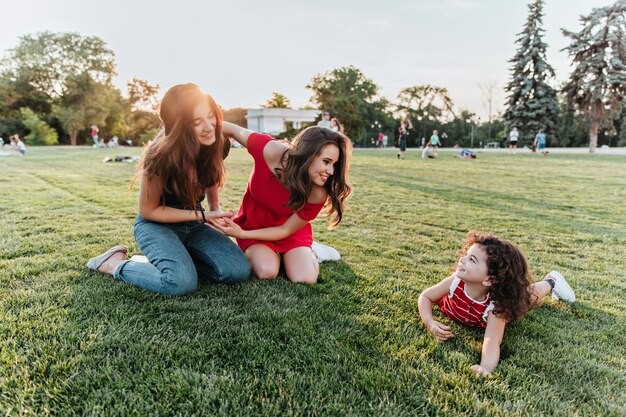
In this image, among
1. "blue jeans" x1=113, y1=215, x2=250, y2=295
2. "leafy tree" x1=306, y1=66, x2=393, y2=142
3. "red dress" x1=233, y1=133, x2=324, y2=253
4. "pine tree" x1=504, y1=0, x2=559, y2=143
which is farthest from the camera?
"leafy tree" x1=306, y1=66, x2=393, y2=142

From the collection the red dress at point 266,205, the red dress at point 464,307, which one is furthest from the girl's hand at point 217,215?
the red dress at point 464,307

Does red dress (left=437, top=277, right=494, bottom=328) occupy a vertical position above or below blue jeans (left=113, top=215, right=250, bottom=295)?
below

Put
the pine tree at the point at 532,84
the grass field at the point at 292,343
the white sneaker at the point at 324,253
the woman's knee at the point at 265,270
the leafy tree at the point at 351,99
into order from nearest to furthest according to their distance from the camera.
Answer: the grass field at the point at 292,343 < the woman's knee at the point at 265,270 < the white sneaker at the point at 324,253 < the pine tree at the point at 532,84 < the leafy tree at the point at 351,99

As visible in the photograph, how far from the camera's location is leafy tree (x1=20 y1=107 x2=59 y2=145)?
30938 mm

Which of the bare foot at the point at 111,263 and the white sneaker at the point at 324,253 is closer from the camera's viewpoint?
the bare foot at the point at 111,263

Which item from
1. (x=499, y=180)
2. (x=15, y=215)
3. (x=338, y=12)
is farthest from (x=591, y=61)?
(x=15, y=215)

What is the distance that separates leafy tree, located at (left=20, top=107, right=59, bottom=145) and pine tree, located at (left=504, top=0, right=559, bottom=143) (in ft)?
120

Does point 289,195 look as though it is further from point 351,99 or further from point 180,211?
point 351,99

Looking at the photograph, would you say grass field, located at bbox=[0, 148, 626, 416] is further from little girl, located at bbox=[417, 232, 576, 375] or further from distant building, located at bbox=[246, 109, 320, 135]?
distant building, located at bbox=[246, 109, 320, 135]

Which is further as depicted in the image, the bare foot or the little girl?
the bare foot

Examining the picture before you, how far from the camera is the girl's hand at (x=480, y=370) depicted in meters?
1.95

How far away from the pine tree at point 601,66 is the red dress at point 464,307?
28.1 m

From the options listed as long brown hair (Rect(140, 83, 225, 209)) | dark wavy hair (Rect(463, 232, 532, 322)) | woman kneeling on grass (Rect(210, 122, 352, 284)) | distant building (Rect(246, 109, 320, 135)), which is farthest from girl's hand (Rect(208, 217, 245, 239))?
distant building (Rect(246, 109, 320, 135))

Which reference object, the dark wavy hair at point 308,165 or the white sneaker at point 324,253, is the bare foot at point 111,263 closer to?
the dark wavy hair at point 308,165
